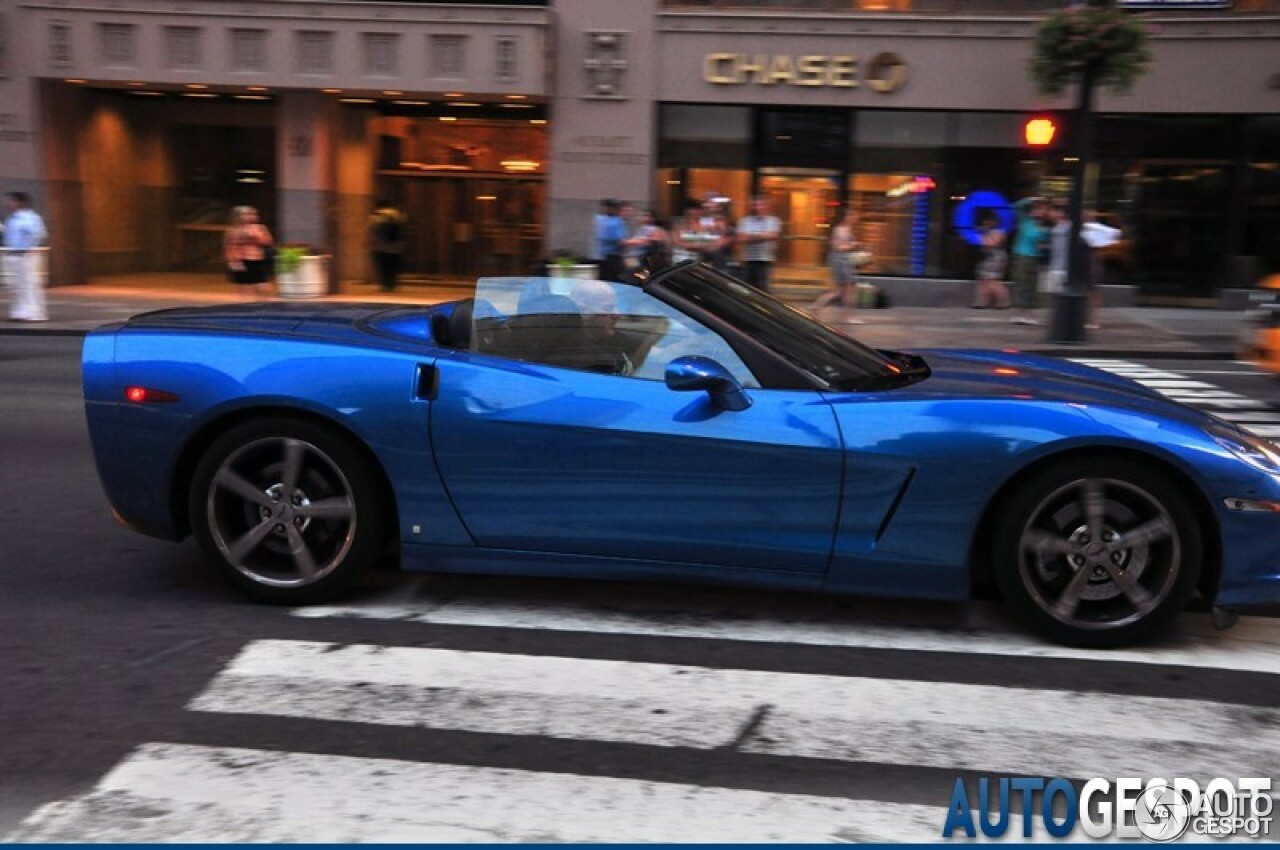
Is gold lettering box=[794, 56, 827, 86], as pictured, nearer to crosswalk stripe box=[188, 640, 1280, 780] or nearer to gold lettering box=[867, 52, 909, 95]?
gold lettering box=[867, 52, 909, 95]

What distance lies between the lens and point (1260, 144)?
2169 centimetres

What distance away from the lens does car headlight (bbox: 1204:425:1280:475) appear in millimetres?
4344

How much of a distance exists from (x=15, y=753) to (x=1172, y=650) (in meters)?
3.87

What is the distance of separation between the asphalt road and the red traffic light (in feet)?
50.5

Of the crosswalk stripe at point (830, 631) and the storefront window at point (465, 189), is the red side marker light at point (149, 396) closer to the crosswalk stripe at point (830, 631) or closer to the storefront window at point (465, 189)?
the crosswalk stripe at point (830, 631)

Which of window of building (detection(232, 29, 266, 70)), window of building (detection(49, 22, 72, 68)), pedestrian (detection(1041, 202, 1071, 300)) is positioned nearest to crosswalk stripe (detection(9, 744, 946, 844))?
pedestrian (detection(1041, 202, 1071, 300))

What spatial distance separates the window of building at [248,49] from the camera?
2206 centimetres

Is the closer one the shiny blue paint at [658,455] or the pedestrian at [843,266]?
the shiny blue paint at [658,455]

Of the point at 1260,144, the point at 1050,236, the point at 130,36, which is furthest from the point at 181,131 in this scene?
the point at 1260,144

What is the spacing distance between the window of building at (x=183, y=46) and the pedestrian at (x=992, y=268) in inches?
563

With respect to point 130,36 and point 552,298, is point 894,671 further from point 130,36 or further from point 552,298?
point 130,36

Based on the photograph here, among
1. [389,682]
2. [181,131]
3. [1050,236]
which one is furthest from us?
[181,131]

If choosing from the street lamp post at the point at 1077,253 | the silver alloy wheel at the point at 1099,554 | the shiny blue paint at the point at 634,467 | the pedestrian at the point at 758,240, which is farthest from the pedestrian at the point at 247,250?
the silver alloy wheel at the point at 1099,554

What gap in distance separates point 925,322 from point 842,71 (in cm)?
558
